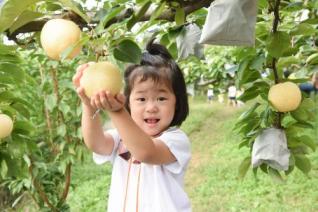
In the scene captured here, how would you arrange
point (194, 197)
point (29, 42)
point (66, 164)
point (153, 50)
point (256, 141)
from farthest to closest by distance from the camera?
point (194, 197), point (66, 164), point (256, 141), point (153, 50), point (29, 42)

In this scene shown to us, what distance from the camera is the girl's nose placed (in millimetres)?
1362

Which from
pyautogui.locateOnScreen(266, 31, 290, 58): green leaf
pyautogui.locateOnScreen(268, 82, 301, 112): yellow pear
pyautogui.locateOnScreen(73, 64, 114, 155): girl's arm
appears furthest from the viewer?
pyautogui.locateOnScreen(268, 82, 301, 112): yellow pear

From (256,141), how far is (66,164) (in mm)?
1679

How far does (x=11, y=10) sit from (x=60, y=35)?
0.32ft

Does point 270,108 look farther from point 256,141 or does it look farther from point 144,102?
point 144,102

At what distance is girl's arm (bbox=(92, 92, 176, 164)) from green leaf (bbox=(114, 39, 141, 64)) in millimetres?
82

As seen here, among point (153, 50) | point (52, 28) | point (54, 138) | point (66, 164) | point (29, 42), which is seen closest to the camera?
point (52, 28)

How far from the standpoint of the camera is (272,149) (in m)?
1.58

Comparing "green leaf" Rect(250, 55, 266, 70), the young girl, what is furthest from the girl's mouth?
"green leaf" Rect(250, 55, 266, 70)

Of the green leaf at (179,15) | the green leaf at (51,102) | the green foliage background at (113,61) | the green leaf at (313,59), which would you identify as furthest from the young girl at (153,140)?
the green leaf at (51,102)

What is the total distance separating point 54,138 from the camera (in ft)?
10.6

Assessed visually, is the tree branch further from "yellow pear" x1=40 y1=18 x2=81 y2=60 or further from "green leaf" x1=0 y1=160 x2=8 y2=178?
"green leaf" x1=0 y1=160 x2=8 y2=178

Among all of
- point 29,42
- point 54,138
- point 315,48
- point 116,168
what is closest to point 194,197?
point 54,138

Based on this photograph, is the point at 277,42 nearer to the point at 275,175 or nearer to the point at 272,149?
the point at 272,149
